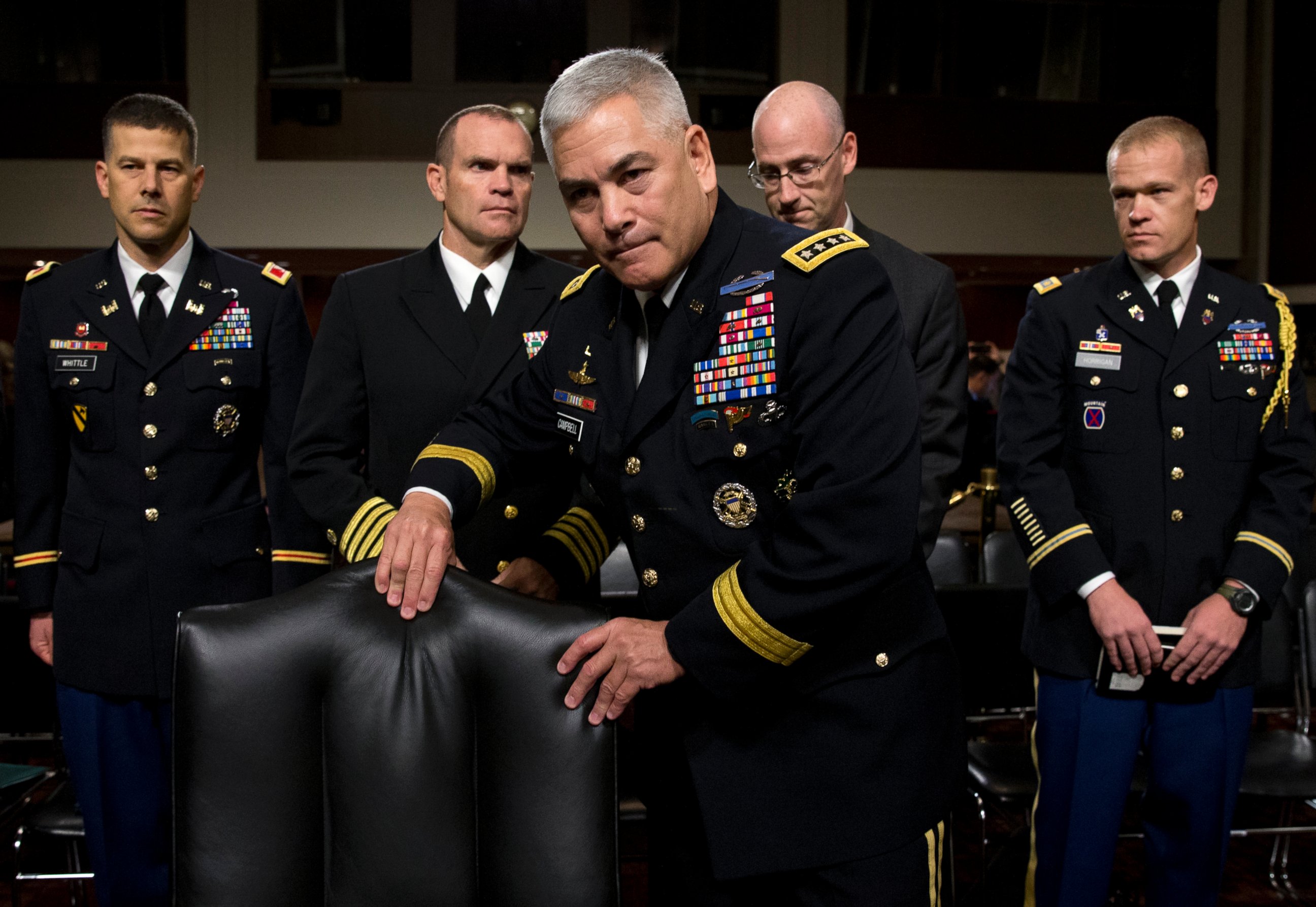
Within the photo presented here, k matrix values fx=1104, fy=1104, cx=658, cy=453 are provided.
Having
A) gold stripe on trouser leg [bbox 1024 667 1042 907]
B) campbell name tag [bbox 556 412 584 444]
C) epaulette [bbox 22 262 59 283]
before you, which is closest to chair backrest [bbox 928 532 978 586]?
gold stripe on trouser leg [bbox 1024 667 1042 907]

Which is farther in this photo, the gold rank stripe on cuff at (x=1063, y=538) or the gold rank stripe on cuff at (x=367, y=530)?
the gold rank stripe on cuff at (x=1063, y=538)

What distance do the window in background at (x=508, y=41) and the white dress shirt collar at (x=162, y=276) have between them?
702cm

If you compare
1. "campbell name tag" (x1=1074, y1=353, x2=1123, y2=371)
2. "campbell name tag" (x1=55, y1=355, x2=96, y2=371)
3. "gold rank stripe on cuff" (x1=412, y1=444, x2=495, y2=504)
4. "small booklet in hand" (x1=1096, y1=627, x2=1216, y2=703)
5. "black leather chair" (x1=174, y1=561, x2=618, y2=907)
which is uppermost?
"campbell name tag" (x1=1074, y1=353, x2=1123, y2=371)

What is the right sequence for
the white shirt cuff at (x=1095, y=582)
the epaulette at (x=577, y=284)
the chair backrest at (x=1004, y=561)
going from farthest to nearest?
the chair backrest at (x=1004, y=561)
the white shirt cuff at (x=1095, y=582)
the epaulette at (x=577, y=284)

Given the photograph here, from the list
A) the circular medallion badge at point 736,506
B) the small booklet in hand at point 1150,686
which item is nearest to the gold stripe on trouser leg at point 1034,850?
the small booklet in hand at point 1150,686

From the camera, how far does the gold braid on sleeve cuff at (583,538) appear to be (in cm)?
158

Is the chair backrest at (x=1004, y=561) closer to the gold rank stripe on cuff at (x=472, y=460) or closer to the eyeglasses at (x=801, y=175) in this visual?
the eyeglasses at (x=801, y=175)

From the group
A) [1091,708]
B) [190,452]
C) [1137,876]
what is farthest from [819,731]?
[1137,876]

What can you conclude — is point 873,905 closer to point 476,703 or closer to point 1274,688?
point 476,703

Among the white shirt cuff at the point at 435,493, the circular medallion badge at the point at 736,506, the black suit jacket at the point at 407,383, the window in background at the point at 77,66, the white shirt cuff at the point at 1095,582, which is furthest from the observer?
the window in background at the point at 77,66

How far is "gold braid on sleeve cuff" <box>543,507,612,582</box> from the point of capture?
158cm

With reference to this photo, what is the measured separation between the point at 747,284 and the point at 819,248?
9cm

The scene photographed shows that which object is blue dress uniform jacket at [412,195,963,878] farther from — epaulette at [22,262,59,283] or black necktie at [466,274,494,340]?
epaulette at [22,262,59,283]

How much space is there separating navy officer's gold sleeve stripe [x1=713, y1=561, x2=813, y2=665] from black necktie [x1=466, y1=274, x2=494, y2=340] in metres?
0.97
